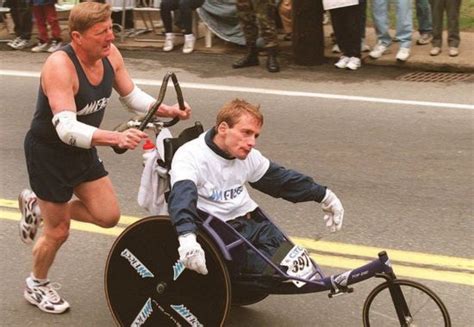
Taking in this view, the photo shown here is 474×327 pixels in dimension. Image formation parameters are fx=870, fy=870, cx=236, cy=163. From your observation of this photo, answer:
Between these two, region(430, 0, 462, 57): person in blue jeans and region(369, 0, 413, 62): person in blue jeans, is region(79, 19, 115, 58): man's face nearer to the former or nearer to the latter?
region(369, 0, 413, 62): person in blue jeans

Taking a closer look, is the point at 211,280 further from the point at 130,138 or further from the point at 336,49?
the point at 336,49

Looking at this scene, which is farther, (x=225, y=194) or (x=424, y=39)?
(x=424, y=39)

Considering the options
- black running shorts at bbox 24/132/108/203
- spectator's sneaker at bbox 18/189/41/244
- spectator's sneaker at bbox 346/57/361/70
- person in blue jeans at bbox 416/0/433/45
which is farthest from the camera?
person in blue jeans at bbox 416/0/433/45

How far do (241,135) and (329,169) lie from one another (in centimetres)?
289

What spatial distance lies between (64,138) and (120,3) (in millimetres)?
8905

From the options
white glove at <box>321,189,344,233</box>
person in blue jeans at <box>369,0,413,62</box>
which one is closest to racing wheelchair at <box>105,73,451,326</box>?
white glove at <box>321,189,344,233</box>

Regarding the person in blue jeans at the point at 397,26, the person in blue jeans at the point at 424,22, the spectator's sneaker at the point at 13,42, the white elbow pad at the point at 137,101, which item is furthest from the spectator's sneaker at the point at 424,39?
the white elbow pad at the point at 137,101

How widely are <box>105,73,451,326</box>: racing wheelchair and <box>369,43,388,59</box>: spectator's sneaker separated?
21.8 feet

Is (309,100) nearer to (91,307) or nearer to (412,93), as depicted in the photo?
(412,93)

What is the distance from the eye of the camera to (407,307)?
384 centimetres

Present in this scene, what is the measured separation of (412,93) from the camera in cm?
912

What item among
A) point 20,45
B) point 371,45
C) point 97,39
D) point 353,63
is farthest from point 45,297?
point 20,45

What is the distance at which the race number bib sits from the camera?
3.88 m

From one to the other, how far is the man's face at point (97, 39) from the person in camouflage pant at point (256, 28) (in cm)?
620
